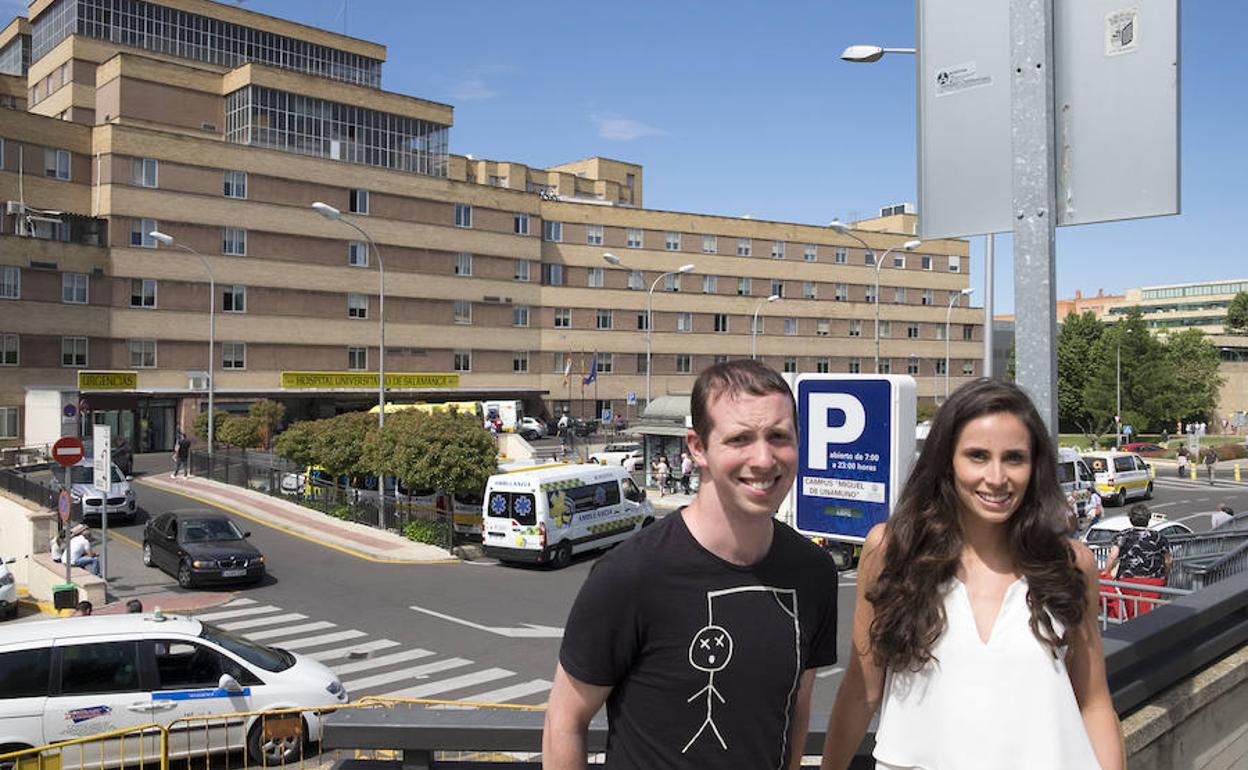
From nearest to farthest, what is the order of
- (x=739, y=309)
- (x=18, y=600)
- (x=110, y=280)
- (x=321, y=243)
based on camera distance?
1. (x=18, y=600)
2. (x=110, y=280)
3. (x=321, y=243)
4. (x=739, y=309)

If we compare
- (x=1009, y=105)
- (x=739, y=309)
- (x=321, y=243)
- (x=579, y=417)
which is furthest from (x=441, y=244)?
(x=1009, y=105)

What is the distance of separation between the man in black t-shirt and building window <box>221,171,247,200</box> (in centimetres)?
5791

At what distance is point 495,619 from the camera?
18422 millimetres

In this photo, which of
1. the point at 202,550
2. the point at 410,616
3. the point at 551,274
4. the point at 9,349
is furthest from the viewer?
the point at 551,274

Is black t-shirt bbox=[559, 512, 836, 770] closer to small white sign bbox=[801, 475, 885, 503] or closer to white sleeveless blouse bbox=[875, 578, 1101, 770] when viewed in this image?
white sleeveless blouse bbox=[875, 578, 1101, 770]

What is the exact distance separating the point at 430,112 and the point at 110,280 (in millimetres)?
22605

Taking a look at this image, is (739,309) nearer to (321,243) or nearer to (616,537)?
(321,243)

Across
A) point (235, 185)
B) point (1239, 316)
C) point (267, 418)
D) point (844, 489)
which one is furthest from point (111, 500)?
point (1239, 316)

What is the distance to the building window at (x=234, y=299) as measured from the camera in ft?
183

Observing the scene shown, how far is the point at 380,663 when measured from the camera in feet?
51.1

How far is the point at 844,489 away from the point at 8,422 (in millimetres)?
52105

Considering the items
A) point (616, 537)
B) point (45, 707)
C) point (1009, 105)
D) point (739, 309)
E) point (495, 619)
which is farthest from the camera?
point (739, 309)

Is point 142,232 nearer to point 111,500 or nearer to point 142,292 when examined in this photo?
point 142,292

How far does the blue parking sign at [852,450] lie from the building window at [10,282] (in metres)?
52.1
